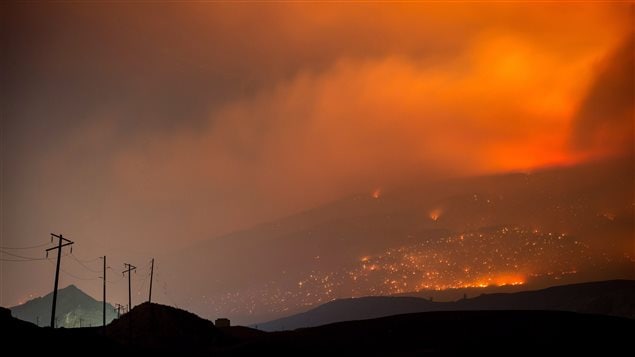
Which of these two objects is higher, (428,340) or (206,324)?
(206,324)

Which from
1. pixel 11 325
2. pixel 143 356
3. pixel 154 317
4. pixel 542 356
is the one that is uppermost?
pixel 154 317

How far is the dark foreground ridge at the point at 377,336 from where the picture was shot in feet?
170

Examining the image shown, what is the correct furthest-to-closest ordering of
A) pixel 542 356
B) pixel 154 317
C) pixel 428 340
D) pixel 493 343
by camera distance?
pixel 154 317, pixel 428 340, pixel 493 343, pixel 542 356

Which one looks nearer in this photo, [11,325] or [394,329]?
[11,325]

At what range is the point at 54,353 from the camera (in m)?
45.4

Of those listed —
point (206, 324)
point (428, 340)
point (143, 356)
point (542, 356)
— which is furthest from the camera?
point (206, 324)

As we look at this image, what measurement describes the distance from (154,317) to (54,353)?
4942 cm

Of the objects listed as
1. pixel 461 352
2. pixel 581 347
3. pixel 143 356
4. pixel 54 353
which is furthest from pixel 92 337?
pixel 581 347

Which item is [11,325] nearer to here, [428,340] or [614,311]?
[428,340]

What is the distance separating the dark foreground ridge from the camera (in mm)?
51906

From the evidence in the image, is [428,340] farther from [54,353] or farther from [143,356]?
[54,353]

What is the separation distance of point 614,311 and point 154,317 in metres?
143

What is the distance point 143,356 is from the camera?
52.5 meters

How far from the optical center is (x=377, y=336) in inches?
2908
